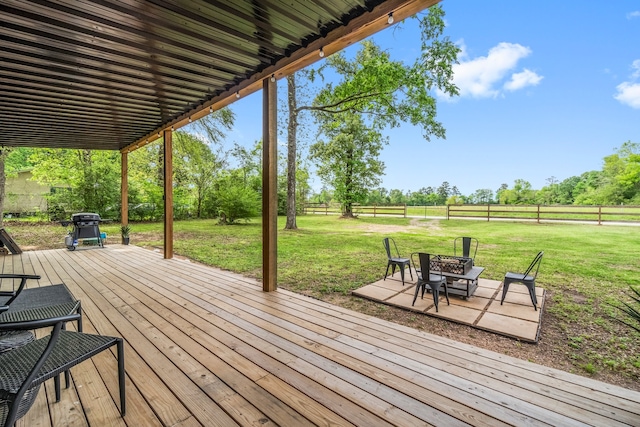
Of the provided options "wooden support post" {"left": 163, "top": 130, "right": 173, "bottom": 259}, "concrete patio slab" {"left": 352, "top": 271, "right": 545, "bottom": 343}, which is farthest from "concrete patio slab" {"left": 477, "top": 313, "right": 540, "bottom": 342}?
"wooden support post" {"left": 163, "top": 130, "right": 173, "bottom": 259}

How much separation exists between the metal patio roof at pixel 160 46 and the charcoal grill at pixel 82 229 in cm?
281

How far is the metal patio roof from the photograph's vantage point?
7.37ft

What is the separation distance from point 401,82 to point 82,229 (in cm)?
912

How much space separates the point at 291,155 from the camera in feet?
35.3

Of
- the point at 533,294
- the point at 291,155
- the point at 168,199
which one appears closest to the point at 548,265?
the point at 533,294

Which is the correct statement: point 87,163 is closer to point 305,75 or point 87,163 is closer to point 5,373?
point 305,75

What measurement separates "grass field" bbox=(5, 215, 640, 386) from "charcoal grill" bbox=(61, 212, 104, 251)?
120 centimetres

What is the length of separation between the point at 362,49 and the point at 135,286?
11083mm

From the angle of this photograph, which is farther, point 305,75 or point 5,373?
point 305,75

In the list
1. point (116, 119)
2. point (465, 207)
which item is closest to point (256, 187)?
point (116, 119)

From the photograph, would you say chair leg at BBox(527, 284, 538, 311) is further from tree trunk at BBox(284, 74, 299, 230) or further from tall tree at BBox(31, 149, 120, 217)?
tall tree at BBox(31, 149, 120, 217)

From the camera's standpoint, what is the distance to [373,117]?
1109 cm

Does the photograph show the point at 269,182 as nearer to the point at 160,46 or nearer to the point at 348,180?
the point at 160,46

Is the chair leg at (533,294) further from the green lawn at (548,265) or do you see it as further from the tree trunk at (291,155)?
the tree trunk at (291,155)
